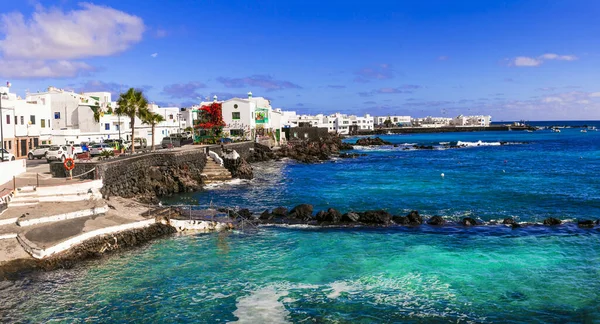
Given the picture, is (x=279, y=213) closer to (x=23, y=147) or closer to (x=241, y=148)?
(x=23, y=147)

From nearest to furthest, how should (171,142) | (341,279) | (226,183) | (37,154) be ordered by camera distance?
(341,279)
(37,154)
(226,183)
(171,142)

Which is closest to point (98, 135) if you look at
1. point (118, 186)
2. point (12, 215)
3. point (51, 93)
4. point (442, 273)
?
point (51, 93)

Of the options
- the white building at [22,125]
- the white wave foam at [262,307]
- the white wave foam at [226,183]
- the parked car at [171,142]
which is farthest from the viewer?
the parked car at [171,142]

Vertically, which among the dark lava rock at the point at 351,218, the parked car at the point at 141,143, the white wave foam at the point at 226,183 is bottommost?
the dark lava rock at the point at 351,218

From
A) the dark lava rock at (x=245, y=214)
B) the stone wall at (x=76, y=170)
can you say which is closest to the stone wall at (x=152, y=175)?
the stone wall at (x=76, y=170)

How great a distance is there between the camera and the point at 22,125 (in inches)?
1922

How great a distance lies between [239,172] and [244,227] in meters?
26.4

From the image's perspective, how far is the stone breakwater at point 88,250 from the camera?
1772 cm

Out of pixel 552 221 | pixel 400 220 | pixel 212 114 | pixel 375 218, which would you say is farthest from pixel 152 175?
pixel 212 114

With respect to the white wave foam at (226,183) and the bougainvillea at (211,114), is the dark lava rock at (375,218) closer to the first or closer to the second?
the white wave foam at (226,183)

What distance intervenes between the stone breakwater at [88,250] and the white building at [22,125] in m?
27.9

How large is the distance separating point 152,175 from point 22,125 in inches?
714

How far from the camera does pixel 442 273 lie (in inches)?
757

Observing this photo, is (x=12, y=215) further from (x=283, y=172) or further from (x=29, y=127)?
(x=283, y=172)
